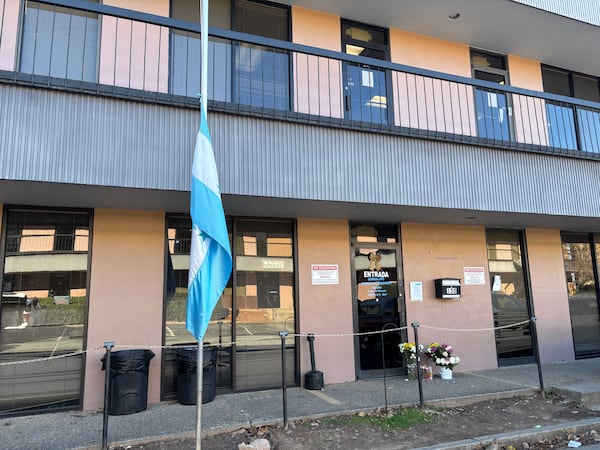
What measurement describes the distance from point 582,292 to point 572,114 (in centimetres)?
387

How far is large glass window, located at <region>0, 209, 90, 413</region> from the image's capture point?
19.9 ft

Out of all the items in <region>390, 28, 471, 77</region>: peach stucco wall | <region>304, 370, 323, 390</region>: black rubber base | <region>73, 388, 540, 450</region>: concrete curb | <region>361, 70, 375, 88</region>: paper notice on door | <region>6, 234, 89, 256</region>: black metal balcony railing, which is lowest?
<region>73, 388, 540, 450</region>: concrete curb

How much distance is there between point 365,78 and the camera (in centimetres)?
814

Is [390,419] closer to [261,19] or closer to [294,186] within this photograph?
[294,186]

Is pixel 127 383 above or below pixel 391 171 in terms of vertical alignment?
below

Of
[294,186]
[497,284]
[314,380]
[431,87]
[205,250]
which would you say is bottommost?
[314,380]

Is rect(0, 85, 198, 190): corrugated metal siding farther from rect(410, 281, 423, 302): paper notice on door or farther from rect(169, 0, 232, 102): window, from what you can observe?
rect(410, 281, 423, 302): paper notice on door

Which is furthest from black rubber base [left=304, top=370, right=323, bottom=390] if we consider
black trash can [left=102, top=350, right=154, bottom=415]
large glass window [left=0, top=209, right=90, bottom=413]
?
large glass window [left=0, top=209, right=90, bottom=413]

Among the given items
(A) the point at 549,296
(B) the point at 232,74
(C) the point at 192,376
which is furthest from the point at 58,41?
(A) the point at 549,296

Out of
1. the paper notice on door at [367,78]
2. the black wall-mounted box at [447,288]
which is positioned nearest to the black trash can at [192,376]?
the black wall-mounted box at [447,288]

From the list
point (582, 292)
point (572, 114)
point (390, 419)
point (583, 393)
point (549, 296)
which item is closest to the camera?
point (390, 419)

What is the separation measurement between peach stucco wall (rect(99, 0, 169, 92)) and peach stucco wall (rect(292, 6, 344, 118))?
2107 mm

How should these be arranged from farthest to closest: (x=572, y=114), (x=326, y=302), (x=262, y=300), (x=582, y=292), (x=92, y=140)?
(x=582, y=292) → (x=572, y=114) → (x=326, y=302) → (x=262, y=300) → (x=92, y=140)

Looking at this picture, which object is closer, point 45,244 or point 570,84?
point 45,244
